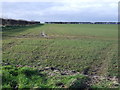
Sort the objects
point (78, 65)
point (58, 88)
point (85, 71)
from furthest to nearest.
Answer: point (78, 65) < point (85, 71) < point (58, 88)

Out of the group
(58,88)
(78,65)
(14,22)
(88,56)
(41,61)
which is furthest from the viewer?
(14,22)

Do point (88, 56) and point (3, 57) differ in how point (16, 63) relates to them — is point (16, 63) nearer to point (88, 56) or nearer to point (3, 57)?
point (3, 57)

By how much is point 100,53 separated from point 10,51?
5.41 metres

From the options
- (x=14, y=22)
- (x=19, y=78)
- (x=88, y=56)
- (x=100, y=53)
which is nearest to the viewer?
(x=19, y=78)

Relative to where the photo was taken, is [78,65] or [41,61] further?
[41,61]

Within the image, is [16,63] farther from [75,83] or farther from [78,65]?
[75,83]

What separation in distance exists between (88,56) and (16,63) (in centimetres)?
394

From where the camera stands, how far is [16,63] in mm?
10461

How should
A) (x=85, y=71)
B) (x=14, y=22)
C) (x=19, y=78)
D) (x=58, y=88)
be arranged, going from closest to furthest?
(x=58, y=88)
(x=19, y=78)
(x=85, y=71)
(x=14, y=22)

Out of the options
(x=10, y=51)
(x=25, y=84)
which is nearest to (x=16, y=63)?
(x=10, y=51)

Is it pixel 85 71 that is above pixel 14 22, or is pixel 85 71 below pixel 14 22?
below

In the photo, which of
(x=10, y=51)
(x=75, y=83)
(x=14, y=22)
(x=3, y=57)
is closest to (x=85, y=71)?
(x=75, y=83)

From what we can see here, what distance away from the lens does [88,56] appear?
11.9m

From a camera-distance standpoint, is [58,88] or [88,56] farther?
[88,56]
